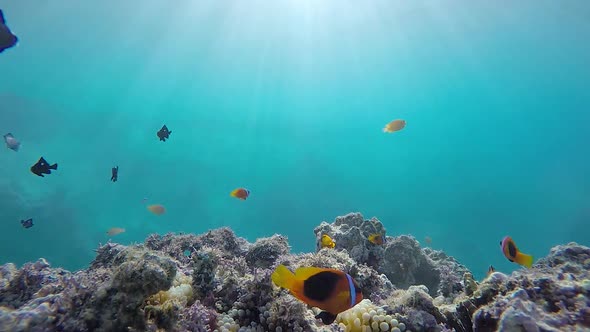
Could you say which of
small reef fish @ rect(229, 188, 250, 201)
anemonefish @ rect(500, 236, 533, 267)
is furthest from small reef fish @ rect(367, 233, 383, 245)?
small reef fish @ rect(229, 188, 250, 201)

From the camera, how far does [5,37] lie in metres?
3.85

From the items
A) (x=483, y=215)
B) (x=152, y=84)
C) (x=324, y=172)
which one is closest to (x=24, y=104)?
(x=152, y=84)

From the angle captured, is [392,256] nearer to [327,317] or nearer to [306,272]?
[327,317]

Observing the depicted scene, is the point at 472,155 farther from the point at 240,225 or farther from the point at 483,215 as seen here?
the point at 240,225

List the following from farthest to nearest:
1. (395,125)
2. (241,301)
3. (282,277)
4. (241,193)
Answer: (395,125)
(241,193)
(241,301)
(282,277)

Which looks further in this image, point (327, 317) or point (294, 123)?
point (294, 123)

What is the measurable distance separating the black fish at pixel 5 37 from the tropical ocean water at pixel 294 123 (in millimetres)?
58317

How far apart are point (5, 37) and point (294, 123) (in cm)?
10173

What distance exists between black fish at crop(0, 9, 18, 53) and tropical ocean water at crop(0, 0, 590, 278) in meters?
58.3

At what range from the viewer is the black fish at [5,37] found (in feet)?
12.6

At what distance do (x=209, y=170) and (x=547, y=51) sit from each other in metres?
95.8

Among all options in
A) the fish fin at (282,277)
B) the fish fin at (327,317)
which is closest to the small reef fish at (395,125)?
the fish fin at (327,317)

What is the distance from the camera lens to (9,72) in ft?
205


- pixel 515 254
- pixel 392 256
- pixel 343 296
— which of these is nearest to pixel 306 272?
pixel 343 296
